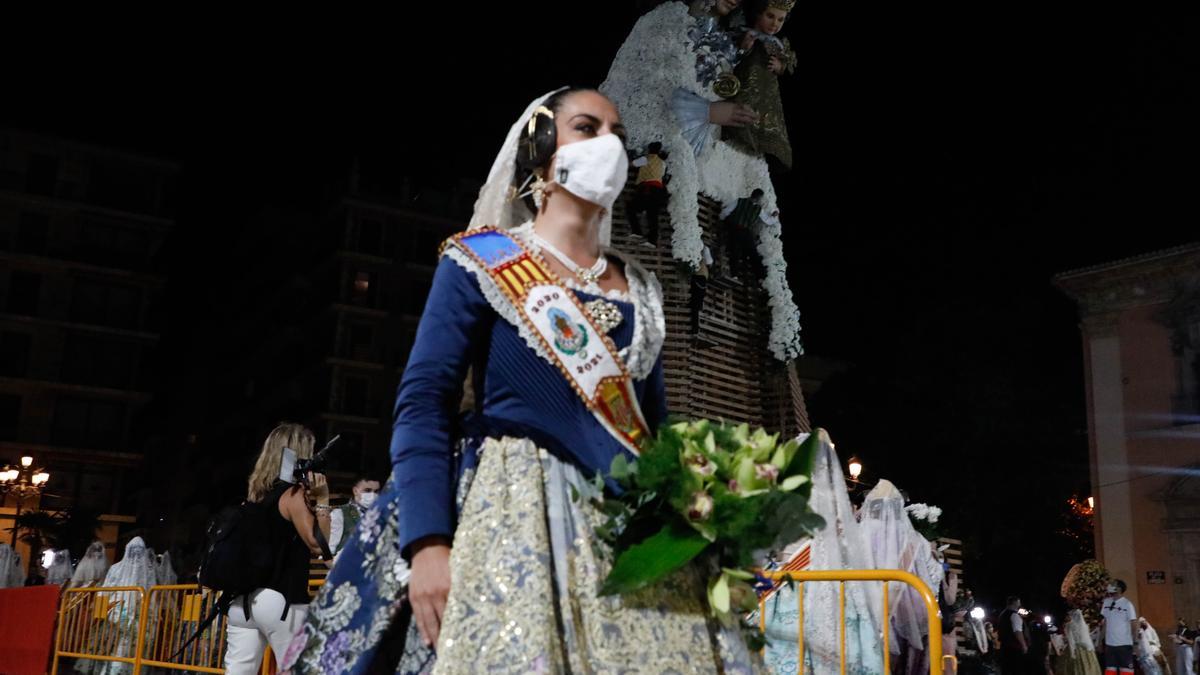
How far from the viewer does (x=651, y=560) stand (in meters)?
2.15

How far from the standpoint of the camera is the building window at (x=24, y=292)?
48969 millimetres

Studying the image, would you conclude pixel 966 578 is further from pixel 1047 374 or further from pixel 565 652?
pixel 565 652

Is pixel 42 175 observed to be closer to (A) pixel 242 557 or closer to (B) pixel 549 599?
(A) pixel 242 557

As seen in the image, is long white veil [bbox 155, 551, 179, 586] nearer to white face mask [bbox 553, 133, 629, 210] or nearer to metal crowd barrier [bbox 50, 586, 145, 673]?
metal crowd barrier [bbox 50, 586, 145, 673]

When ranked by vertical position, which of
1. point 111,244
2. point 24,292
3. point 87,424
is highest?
point 111,244

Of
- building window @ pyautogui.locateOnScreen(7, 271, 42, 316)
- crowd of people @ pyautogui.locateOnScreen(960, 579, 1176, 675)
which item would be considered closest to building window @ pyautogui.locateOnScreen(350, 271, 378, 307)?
building window @ pyautogui.locateOnScreen(7, 271, 42, 316)

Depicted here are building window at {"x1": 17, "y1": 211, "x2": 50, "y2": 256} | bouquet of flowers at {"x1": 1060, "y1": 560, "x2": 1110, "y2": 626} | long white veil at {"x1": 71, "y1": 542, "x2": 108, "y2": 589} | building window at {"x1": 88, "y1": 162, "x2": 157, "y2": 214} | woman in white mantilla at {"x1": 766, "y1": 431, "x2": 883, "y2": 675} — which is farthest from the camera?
building window at {"x1": 88, "y1": 162, "x2": 157, "y2": 214}

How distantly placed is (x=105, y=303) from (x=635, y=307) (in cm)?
5365

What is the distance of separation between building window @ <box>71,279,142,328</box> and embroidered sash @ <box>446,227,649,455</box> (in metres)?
52.8

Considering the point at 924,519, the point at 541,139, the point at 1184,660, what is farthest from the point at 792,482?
the point at 1184,660

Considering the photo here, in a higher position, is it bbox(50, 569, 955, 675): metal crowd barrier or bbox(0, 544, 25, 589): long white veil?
bbox(0, 544, 25, 589): long white veil

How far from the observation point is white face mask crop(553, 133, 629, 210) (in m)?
2.68

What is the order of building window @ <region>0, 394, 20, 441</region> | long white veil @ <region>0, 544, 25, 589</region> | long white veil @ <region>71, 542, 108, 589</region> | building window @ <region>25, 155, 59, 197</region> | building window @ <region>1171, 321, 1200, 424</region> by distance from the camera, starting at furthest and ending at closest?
building window @ <region>25, 155, 59, 197</region> < building window @ <region>0, 394, 20, 441</region> < building window @ <region>1171, 321, 1200, 424</region> < long white veil @ <region>71, 542, 108, 589</region> < long white veil @ <region>0, 544, 25, 589</region>

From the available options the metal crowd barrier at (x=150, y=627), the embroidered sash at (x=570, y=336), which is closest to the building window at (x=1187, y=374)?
the metal crowd barrier at (x=150, y=627)
